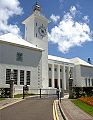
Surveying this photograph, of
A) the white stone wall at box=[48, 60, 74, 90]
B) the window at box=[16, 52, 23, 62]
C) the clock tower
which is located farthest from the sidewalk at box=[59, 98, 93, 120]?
the white stone wall at box=[48, 60, 74, 90]

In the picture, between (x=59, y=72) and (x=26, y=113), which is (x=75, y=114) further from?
(x=59, y=72)

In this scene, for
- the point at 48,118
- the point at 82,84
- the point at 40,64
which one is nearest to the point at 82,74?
the point at 82,84

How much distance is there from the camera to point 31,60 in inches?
1598

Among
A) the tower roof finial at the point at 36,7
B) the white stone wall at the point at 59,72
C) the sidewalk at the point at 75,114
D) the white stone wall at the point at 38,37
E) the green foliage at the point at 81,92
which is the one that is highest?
the tower roof finial at the point at 36,7

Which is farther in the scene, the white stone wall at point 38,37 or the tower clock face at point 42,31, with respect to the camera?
the tower clock face at point 42,31

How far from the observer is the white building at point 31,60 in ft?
121

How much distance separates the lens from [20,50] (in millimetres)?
39031

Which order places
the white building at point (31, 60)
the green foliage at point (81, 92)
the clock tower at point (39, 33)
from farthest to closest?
the clock tower at point (39, 33), the white building at point (31, 60), the green foliage at point (81, 92)

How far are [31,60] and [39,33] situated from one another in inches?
319

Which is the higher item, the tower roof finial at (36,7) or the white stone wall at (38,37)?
the tower roof finial at (36,7)

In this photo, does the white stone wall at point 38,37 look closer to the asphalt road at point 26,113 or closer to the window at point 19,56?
the window at point 19,56

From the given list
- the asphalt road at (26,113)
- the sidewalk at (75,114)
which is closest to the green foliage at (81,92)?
the asphalt road at (26,113)

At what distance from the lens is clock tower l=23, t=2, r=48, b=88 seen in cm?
4534

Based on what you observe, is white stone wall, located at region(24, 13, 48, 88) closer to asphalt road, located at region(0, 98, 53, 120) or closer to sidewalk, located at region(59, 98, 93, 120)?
asphalt road, located at region(0, 98, 53, 120)
